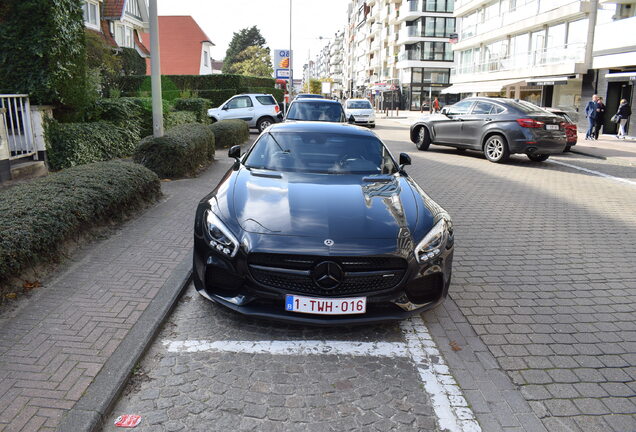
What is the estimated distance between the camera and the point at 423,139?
16875mm

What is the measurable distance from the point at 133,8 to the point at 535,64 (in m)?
29.5

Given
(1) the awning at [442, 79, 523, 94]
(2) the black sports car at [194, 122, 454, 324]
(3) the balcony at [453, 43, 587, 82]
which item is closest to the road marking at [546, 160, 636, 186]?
(2) the black sports car at [194, 122, 454, 324]

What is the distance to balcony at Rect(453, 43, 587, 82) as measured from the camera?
27492 millimetres

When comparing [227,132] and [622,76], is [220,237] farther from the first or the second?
[622,76]

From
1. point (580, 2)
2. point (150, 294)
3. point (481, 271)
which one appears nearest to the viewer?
point (150, 294)

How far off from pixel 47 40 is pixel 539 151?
1166 centimetres

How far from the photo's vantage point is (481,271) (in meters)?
5.29

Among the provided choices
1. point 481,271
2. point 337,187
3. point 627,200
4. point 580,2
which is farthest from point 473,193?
point 580,2

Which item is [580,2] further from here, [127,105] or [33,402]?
[33,402]

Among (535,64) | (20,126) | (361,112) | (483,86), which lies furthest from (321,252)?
(483,86)

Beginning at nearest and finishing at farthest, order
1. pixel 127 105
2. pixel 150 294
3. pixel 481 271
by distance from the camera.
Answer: pixel 150 294
pixel 481 271
pixel 127 105

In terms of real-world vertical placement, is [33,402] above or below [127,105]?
below

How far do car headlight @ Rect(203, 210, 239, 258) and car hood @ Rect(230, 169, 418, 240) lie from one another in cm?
13

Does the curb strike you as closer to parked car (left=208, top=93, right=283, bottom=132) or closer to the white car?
parked car (left=208, top=93, right=283, bottom=132)
